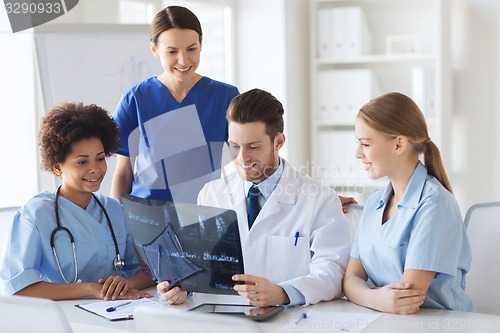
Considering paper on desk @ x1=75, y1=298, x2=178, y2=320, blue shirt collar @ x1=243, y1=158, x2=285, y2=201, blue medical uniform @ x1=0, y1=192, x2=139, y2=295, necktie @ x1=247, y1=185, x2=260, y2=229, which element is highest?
blue shirt collar @ x1=243, y1=158, x2=285, y2=201

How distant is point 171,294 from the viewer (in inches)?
70.8

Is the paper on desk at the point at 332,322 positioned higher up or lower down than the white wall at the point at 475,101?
lower down

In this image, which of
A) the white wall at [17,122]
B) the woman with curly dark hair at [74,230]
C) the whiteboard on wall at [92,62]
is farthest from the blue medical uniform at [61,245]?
the white wall at [17,122]

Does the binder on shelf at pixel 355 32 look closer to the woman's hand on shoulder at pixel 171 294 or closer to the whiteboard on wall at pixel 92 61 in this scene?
the whiteboard on wall at pixel 92 61

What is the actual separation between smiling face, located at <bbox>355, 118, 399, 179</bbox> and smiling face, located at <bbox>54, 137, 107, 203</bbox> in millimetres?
747

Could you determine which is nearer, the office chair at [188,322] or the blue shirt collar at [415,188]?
the office chair at [188,322]

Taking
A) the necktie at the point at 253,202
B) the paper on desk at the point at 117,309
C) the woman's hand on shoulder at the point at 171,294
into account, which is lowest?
the paper on desk at the point at 117,309

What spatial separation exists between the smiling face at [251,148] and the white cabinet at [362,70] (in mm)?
2212

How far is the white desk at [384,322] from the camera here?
154 cm

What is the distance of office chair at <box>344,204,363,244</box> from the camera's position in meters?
2.15

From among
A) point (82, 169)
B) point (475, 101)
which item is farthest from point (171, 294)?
point (475, 101)

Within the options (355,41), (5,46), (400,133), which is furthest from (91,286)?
(355,41)

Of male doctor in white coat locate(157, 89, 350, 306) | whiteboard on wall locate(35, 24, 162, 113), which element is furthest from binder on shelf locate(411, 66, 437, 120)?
male doctor in white coat locate(157, 89, 350, 306)

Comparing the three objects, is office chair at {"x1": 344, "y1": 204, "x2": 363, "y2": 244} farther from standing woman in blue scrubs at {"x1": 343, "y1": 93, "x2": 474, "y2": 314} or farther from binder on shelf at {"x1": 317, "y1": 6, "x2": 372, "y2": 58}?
binder on shelf at {"x1": 317, "y1": 6, "x2": 372, "y2": 58}
